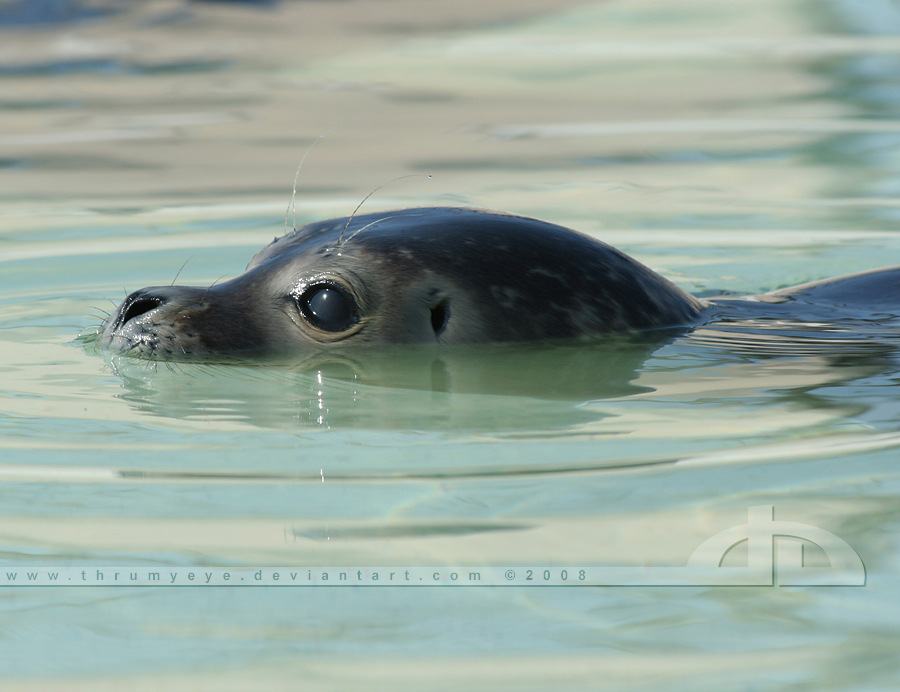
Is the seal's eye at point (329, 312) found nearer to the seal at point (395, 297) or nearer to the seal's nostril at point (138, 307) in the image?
the seal at point (395, 297)

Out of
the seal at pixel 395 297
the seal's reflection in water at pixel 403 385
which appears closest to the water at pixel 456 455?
the seal's reflection in water at pixel 403 385

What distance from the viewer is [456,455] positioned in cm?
321

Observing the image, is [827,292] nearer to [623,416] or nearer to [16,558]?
[623,416]

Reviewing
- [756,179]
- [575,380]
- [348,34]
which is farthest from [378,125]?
[575,380]

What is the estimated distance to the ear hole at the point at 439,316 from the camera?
14.4 feet

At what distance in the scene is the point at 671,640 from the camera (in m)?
2.27

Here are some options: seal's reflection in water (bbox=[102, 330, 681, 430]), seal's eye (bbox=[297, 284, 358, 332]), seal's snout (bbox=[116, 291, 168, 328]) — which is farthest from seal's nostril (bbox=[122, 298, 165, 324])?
seal's eye (bbox=[297, 284, 358, 332])

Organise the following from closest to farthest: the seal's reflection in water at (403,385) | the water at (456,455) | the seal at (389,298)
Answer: the water at (456,455)
the seal's reflection in water at (403,385)
the seal at (389,298)

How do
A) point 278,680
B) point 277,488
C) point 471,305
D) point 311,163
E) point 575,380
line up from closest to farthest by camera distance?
point 278,680 < point 277,488 < point 575,380 < point 471,305 < point 311,163

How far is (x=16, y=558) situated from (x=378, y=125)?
28.9 ft

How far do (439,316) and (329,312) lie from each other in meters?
0.37

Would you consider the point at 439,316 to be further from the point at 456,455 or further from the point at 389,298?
the point at 456,455

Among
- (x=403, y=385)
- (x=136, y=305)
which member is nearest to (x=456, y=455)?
(x=403, y=385)

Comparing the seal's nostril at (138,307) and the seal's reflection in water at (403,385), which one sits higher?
the seal's nostril at (138,307)
